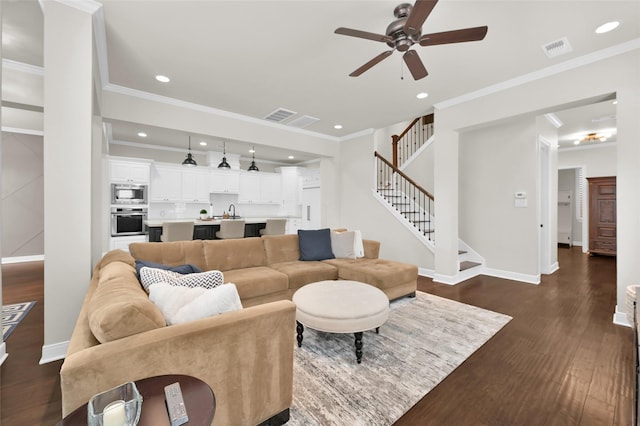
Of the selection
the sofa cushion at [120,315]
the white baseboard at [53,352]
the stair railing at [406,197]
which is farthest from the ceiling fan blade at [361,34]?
the stair railing at [406,197]

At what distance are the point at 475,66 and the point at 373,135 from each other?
9.06ft

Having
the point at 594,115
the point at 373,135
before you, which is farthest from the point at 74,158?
the point at 594,115

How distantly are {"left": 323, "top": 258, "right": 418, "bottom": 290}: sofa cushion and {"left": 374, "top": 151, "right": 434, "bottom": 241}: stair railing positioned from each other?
95.4 inches

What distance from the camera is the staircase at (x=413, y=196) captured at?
5305 mm

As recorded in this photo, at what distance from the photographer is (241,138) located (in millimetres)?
5082

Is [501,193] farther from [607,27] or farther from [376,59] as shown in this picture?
[376,59]

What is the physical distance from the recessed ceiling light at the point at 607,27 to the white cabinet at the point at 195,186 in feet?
24.8

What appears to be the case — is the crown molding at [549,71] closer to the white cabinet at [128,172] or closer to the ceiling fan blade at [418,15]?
the ceiling fan blade at [418,15]

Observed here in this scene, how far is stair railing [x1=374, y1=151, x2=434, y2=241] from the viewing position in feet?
20.2

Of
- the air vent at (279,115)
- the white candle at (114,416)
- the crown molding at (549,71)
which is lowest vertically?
the white candle at (114,416)

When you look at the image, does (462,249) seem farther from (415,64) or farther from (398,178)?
(415,64)

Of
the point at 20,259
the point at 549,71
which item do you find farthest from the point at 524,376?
the point at 20,259

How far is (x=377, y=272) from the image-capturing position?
3.41m

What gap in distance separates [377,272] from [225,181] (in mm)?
5801
